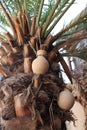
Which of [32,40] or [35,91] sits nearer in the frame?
[35,91]

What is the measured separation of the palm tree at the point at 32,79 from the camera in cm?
198

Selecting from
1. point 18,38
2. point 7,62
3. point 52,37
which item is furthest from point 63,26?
point 7,62

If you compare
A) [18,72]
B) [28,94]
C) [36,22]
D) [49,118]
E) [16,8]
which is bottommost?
[49,118]

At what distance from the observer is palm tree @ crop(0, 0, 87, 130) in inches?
78.1

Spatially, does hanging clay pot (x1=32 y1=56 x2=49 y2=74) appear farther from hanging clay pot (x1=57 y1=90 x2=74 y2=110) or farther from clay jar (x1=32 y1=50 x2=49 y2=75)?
hanging clay pot (x1=57 y1=90 x2=74 y2=110)

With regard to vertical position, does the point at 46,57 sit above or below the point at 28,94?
above

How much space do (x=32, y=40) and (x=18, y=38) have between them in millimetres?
173

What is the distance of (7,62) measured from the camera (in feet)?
7.89

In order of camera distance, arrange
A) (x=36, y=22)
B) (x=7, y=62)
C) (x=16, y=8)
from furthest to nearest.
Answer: (x=16, y=8)
(x=36, y=22)
(x=7, y=62)

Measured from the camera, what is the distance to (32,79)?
208 cm

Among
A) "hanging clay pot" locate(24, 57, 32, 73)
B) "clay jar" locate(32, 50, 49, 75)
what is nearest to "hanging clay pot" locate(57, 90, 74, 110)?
"clay jar" locate(32, 50, 49, 75)

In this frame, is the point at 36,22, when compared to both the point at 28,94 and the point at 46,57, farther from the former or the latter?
the point at 28,94

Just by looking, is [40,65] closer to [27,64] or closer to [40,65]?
[40,65]

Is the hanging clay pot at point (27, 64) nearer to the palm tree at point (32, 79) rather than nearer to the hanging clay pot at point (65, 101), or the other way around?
the palm tree at point (32, 79)
